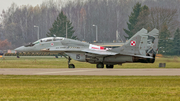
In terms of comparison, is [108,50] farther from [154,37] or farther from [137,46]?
[154,37]

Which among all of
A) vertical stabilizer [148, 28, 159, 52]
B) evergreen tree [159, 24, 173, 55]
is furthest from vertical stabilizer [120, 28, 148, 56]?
evergreen tree [159, 24, 173, 55]

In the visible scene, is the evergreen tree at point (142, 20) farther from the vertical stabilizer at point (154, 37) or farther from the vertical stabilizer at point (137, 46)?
the vertical stabilizer at point (137, 46)

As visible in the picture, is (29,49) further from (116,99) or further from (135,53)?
(116,99)

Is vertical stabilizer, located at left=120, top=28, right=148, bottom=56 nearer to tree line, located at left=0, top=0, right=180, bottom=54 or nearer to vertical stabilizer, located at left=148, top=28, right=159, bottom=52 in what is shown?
vertical stabilizer, located at left=148, top=28, right=159, bottom=52

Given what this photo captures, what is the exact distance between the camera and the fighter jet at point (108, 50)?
3059 centimetres

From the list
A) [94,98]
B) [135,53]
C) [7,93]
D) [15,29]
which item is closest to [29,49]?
[135,53]

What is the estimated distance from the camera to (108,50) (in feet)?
103

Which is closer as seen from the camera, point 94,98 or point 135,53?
point 94,98

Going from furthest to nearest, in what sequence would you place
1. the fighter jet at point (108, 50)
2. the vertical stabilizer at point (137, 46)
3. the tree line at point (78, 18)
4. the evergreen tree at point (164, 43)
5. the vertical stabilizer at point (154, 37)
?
the tree line at point (78, 18) < the evergreen tree at point (164, 43) < the vertical stabilizer at point (154, 37) < the vertical stabilizer at point (137, 46) < the fighter jet at point (108, 50)

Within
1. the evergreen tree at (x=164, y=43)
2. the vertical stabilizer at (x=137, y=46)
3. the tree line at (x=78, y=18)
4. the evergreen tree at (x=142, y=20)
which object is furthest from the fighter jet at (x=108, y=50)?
the tree line at (x=78, y=18)

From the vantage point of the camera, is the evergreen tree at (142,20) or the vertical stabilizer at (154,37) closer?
the vertical stabilizer at (154,37)

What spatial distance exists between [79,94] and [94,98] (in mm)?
1191

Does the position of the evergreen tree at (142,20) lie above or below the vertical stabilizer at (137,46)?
above

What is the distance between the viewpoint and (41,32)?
128 metres
